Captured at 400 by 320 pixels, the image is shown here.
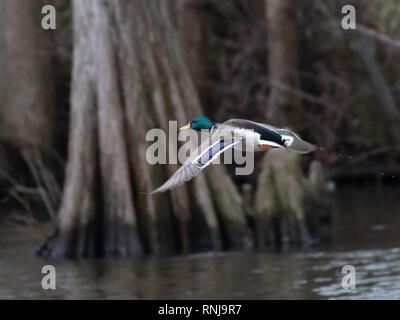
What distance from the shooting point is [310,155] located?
2406 cm

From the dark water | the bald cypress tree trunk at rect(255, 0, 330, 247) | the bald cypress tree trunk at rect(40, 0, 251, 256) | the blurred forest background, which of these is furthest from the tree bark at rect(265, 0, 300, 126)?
the bald cypress tree trunk at rect(40, 0, 251, 256)

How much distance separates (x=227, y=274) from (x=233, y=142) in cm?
559

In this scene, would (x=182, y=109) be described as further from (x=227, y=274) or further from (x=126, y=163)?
(x=227, y=274)

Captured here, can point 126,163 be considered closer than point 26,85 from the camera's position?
→ Yes

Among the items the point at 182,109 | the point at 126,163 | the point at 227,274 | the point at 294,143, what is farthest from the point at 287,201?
the point at 294,143

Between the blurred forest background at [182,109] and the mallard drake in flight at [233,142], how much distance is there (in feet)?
6.98

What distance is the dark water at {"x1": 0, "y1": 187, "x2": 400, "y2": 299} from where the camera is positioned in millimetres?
13891

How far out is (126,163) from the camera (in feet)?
56.5

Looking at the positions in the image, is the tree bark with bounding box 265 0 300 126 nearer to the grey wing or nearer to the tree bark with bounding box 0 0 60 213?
the tree bark with bounding box 0 0 60 213

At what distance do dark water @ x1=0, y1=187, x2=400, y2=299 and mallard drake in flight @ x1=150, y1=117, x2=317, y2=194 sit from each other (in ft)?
13.4

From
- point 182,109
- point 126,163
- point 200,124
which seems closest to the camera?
point 200,124

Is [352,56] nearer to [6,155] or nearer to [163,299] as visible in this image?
[6,155]

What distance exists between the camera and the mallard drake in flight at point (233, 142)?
941 centimetres

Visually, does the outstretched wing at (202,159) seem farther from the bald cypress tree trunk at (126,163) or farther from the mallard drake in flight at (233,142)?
the bald cypress tree trunk at (126,163)
